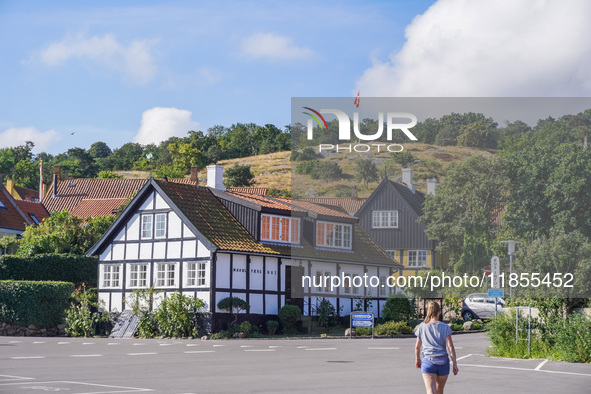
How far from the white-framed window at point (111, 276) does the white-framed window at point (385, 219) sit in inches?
834

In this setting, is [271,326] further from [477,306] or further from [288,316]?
[477,306]

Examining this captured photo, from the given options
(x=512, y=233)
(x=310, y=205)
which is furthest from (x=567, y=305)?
(x=310, y=205)

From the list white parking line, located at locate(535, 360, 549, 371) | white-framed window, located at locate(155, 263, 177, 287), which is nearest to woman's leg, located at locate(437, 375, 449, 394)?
white parking line, located at locate(535, 360, 549, 371)

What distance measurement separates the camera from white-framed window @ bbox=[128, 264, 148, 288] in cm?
4294

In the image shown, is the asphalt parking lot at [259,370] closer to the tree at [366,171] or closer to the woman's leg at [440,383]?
the woman's leg at [440,383]

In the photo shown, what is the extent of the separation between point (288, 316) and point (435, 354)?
28.8 m

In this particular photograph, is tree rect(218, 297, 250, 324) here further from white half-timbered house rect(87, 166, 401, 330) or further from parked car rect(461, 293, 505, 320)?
parked car rect(461, 293, 505, 320)

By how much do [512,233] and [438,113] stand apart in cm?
384

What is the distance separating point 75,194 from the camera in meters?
86.8

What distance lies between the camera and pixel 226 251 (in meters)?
40.3

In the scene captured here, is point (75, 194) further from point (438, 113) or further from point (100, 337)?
point (438, 113)

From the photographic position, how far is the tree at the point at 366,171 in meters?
24.1

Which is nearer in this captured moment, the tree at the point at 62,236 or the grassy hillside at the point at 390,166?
the grassy hillside at the point at 390,166

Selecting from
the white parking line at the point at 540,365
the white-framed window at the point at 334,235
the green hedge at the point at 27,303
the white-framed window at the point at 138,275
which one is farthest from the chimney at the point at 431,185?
the green hedge at the point at 27,303
